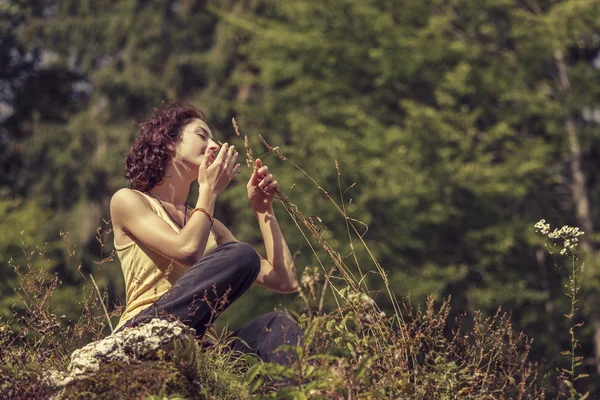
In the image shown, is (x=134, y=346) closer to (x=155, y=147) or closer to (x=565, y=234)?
(x=155, y=147)

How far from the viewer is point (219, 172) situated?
13.7ft

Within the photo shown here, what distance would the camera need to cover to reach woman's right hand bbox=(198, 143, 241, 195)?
13.6 feet

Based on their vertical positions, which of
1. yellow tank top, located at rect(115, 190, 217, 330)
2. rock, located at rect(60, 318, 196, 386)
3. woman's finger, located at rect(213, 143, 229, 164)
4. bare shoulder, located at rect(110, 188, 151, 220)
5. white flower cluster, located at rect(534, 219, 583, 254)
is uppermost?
woman's finger, located at rect(213, 143, 229, 164)

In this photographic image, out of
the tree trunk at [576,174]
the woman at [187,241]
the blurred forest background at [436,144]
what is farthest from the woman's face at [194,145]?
the tree trunk at [576,174]

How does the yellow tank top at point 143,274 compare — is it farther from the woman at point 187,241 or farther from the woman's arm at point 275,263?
the woman's arm at point 275,263

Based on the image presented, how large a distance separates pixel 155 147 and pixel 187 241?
768mm

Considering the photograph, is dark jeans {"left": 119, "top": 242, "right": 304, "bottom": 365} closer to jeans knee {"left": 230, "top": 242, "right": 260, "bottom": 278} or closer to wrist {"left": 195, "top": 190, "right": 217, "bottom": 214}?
jeans knee {"left": 230, "top": 242, "right": 260, "bottom": 278}

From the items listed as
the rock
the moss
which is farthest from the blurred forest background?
the moss

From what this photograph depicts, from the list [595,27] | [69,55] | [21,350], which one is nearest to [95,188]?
[69,55]

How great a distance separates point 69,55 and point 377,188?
34.4 feet

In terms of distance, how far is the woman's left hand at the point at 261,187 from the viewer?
4496 millimetres

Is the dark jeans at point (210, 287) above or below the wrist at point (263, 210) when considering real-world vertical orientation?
above

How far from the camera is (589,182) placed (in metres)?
18.9

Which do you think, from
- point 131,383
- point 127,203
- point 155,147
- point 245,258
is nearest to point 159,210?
point 127,203
